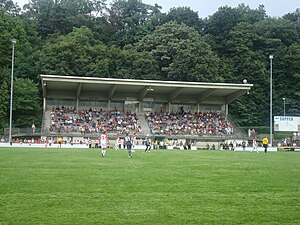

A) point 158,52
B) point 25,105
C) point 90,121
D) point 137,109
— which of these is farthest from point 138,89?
point 158,52

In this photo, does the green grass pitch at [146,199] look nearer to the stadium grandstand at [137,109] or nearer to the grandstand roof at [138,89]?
the stadium grandstand at [137,109]

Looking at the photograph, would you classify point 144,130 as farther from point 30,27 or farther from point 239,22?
point 239,22

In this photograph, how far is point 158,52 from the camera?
83.4 m

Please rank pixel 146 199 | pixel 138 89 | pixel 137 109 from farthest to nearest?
pixel 137 109 < pixel 138 89 < pixel 146 199

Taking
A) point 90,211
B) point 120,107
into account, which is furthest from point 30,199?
point 120,107

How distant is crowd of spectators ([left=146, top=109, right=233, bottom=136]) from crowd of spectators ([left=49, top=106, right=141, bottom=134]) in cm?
316

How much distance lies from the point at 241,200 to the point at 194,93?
58019 millimetres

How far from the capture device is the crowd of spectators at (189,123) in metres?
61.8

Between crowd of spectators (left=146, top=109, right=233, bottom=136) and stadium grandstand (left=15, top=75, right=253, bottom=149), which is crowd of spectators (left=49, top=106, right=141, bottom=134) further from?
crowd of spectators (left=146, top=109, right=233, bottom=136)

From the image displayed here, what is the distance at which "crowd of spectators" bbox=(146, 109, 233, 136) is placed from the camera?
6175 centimetres

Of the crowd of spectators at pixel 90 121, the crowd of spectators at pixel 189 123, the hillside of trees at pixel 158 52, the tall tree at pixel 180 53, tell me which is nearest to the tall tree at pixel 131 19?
the hillside of trees at pixel 158 52

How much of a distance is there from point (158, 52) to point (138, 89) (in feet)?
70.8

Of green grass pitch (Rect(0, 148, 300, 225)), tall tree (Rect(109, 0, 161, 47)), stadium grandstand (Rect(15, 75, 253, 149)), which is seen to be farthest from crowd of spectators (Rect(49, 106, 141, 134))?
green grass pitch (Rect(0, 148, 300, 225))

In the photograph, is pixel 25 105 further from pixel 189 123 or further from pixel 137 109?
pixel 189 123
